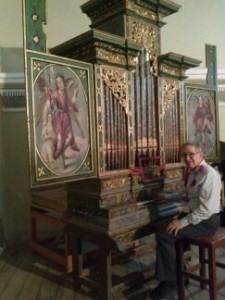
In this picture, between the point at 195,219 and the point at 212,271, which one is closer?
the point at 212,271

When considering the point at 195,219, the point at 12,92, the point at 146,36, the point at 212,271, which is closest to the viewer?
the point at 212,271

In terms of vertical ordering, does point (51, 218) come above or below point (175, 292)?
above

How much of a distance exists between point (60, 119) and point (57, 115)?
39mm

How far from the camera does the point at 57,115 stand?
2.46 meters

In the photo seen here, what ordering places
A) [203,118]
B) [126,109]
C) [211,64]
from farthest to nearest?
[211,64] < [203,118] < [126,109]

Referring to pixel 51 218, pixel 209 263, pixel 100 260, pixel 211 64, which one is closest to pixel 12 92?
pixel 51 218

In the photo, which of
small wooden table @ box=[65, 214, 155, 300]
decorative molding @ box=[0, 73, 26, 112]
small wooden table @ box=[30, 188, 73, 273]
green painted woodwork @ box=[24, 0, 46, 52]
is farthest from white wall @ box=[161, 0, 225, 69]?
small wooden table @ box=[65, 214, 155, 300]

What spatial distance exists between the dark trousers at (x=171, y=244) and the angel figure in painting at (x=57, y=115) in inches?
40.8

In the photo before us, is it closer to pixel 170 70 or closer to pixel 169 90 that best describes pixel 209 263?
pixel 169 90

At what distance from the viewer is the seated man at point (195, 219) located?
2.76 meters

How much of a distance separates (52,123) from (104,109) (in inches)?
21.5

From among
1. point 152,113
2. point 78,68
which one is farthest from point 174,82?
point 78,68

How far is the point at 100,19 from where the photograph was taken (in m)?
3.18

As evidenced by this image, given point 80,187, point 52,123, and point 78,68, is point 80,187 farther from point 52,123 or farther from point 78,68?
point 78,68
